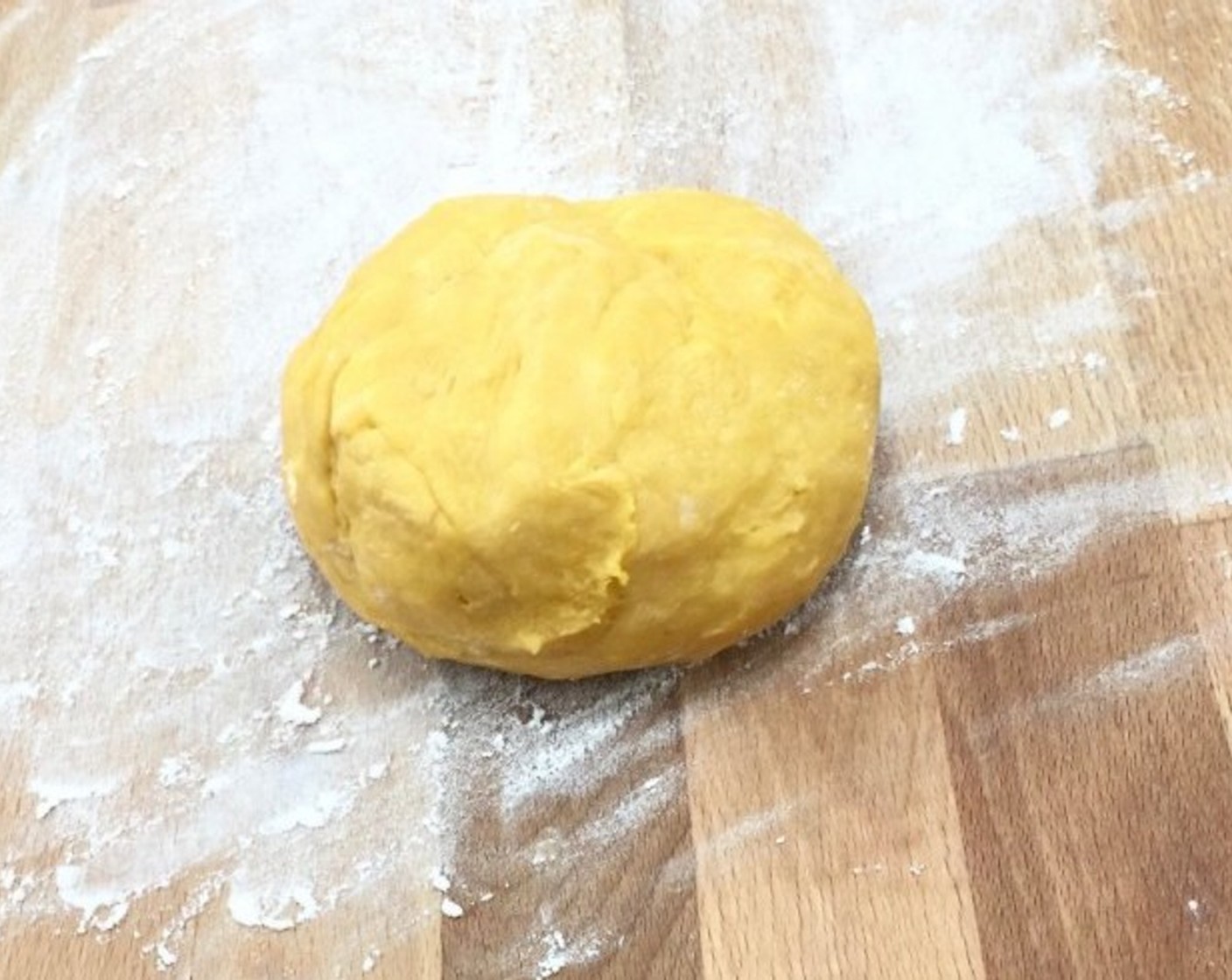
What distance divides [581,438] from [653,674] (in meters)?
0.24

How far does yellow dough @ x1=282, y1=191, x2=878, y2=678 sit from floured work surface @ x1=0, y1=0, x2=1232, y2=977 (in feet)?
0.35

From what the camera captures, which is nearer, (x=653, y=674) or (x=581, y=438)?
(x=581, y=438)

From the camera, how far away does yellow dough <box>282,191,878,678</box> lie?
0.91m

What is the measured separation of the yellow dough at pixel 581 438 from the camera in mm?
909

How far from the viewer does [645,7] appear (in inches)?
51.8

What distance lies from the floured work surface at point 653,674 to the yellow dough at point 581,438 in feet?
0.35

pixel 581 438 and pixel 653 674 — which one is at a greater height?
pixel 581 438

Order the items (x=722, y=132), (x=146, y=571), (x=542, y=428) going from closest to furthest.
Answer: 1. (x=542, y=428)
2. (x=146, y=571)
3. (x=722, y=132)

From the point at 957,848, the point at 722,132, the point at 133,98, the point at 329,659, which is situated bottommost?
the point at 957,848

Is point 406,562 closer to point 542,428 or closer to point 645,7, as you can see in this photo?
point 542,428

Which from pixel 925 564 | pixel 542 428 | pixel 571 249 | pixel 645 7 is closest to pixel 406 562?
pixel 542 428

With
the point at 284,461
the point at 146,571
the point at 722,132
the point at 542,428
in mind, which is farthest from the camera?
the point at 722,132

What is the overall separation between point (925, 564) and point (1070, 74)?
0.47 m

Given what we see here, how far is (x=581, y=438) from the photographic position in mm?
903
